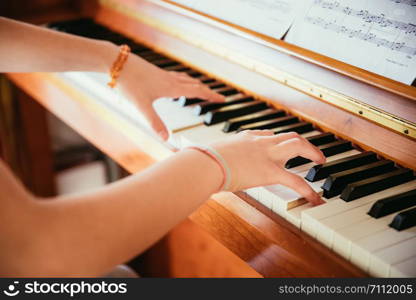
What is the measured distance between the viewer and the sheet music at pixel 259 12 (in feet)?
4.30

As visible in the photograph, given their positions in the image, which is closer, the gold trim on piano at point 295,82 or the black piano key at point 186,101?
the gold trim on piano at point 295,82

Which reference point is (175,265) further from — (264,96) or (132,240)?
(132,240)

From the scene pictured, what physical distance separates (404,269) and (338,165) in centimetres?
29

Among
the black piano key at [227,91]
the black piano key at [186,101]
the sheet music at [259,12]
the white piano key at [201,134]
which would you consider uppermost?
the sheet music at [259,12]

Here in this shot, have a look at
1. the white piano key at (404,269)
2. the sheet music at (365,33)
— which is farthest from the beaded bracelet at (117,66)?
the white piano key at (404,269)

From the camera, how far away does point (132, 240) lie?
0.78 metres

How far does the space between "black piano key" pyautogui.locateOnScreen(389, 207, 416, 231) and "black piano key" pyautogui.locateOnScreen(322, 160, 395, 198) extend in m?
0.13

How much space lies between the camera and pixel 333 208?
3.04 ft

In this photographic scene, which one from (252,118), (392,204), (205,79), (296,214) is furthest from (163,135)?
(392,204)

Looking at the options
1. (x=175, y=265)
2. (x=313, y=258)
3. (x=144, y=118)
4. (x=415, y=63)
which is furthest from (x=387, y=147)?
(x=175, y=265)

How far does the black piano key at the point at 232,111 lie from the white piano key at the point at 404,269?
1.91 ft

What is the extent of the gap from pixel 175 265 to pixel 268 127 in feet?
3.41

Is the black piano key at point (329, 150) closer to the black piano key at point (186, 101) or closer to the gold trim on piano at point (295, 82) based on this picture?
the gold trim on piano at point (295, 82)

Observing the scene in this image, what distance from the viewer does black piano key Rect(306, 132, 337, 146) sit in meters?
1.15
